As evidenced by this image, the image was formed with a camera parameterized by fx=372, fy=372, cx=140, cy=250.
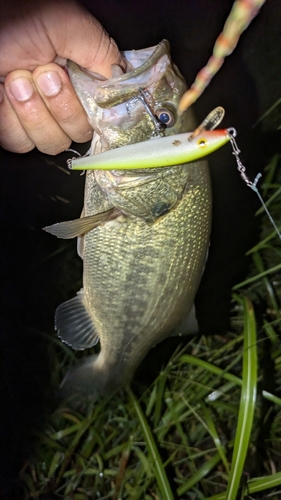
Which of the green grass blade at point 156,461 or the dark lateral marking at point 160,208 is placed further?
the green grass blade at point 156,461

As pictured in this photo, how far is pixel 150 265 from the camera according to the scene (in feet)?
4.12

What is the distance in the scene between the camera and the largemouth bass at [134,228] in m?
1.04

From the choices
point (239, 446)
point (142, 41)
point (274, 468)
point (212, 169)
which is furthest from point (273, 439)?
point (142, 41)

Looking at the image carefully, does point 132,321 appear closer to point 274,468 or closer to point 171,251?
point 171,251

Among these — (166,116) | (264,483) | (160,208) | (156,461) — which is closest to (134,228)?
(160,208)

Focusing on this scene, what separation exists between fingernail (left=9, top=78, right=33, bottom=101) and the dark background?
82 cm

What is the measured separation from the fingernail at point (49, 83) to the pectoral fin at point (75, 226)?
0.40 m

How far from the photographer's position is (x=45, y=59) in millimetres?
1101

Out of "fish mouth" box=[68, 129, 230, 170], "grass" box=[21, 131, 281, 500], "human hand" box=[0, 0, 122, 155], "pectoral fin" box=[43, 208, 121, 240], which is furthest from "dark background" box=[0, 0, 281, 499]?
"fish mouth" box=[68, 129, 230, 170]

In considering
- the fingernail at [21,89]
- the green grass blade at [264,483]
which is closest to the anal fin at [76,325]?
the fingernail at [21,89]

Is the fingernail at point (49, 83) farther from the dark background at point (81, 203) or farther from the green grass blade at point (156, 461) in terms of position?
the green grass blade at point (156, 461)

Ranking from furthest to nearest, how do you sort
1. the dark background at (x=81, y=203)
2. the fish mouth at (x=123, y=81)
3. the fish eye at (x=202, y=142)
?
the dark background at (x=81, y=203), the fish mouth at (x=123, y=81), the fish eye at (x=202, y=142)

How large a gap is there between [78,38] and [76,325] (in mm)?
996

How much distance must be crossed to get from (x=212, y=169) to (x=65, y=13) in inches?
46.4
